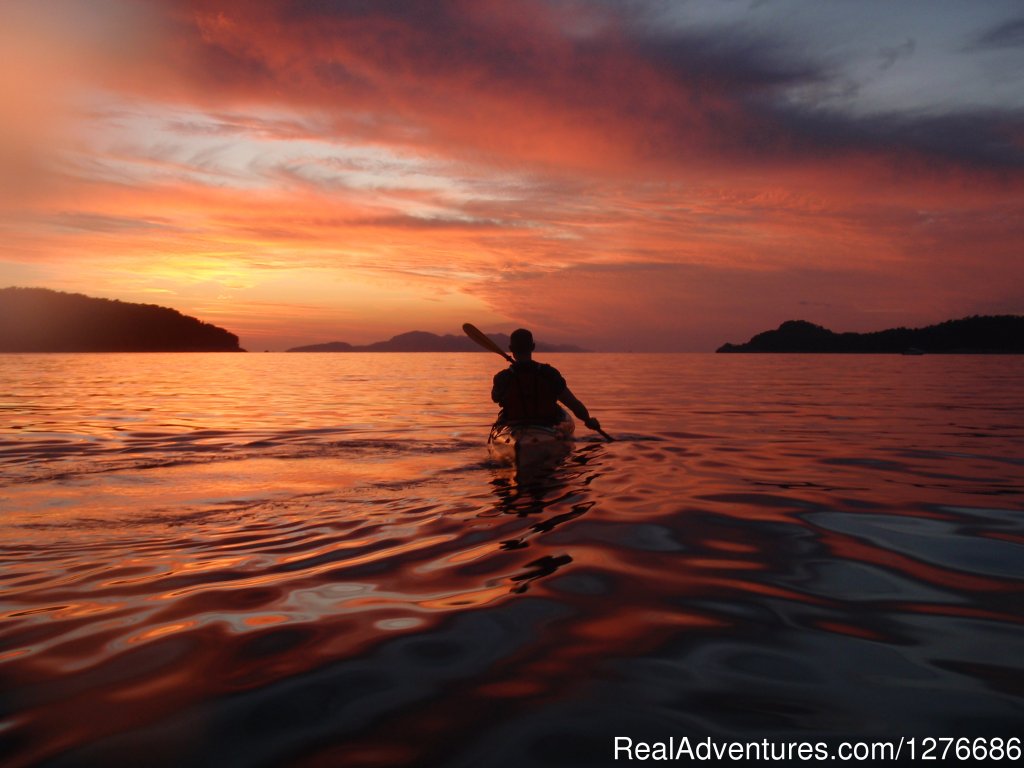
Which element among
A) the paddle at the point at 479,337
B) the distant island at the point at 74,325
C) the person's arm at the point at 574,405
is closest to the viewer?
the person's arm at the point at 574,405

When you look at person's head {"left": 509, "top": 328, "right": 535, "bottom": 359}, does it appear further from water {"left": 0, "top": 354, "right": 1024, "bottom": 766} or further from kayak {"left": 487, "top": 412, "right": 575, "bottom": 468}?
water {"left": 0, "top": 354, "right": 1024, "bottom": 766}

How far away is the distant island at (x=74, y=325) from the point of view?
172 m

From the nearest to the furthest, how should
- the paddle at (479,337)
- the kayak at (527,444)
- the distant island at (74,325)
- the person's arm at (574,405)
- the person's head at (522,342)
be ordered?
1. the kayak at (527,444)
2. the person's head at (522,342)
3. the person's arm at (574,405)
4. the paddle at (479,337)
5. the distant island at (74,325)

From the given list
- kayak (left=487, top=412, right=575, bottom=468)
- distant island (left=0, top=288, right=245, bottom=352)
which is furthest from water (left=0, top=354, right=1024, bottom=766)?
distant island (left=0, top=288, right=245, bottom=352)

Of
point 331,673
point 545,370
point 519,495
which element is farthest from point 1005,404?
point 331,673

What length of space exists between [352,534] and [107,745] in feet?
12.6

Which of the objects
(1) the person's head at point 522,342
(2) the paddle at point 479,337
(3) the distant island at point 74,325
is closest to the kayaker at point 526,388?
(1) the person's head at point 522,342

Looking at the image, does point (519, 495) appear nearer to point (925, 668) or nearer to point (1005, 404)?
point (925, 668)

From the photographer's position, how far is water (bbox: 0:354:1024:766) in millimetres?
3221

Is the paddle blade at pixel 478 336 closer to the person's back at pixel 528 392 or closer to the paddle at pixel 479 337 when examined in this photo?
the paddle at pixel 479 337

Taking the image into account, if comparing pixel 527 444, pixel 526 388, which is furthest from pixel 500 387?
pixel 527 444

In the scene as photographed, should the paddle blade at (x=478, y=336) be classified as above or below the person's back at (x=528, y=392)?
above

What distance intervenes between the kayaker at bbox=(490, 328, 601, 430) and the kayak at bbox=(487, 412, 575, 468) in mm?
233

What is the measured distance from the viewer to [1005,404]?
23.1m
